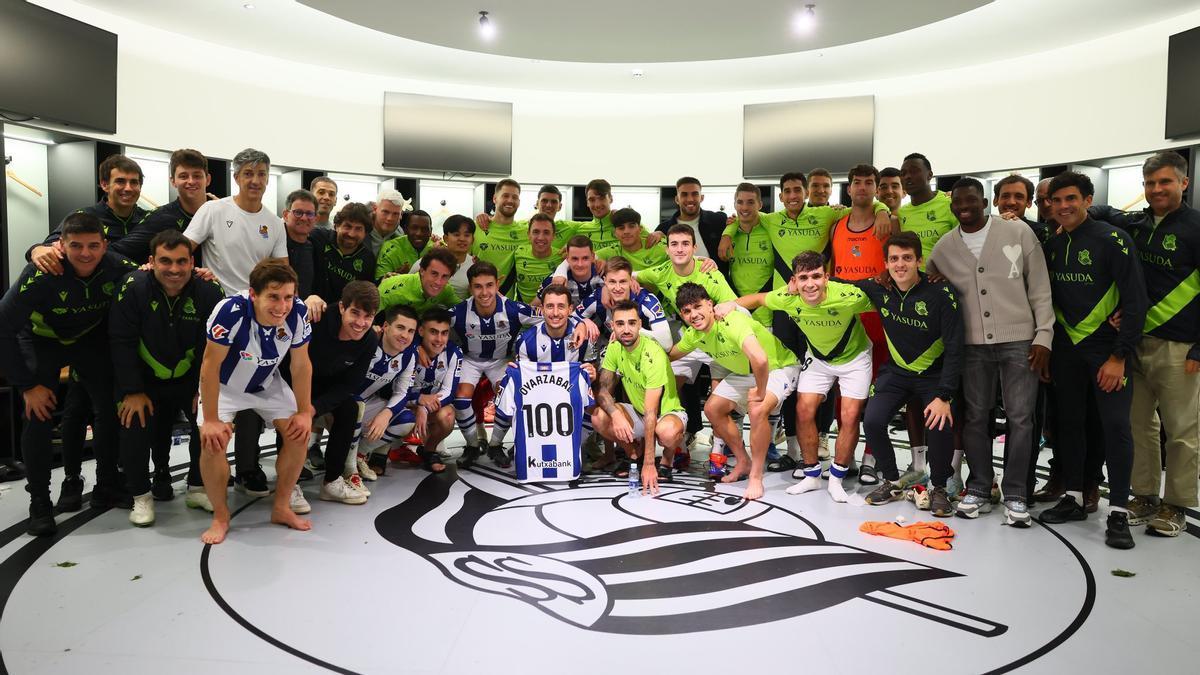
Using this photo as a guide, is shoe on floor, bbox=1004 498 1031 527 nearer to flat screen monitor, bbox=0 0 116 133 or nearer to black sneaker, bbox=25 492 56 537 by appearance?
→ black sneaker, bbox=25 492 56 537

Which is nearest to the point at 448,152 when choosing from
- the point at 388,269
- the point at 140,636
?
the point at 388,269

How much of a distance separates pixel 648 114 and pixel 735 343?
277 inches

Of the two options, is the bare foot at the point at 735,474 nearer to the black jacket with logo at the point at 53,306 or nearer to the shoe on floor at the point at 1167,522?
the shoe on floor at the point at 1167,522

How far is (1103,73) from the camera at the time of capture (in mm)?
8031

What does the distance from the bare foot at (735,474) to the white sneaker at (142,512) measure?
3168 millimetres

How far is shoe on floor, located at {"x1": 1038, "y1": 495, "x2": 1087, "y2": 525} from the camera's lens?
383 cm

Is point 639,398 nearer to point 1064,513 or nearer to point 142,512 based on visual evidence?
point 1064,513

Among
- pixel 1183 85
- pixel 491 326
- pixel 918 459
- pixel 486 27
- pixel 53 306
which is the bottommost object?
pixel 918 459

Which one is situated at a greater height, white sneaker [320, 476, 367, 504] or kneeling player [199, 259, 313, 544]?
kneeling player [199, 259, 313, 544]

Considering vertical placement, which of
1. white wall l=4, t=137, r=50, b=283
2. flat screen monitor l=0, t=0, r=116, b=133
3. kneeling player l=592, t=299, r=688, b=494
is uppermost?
flat screen monitor l=0, t=0, r=116, b=133

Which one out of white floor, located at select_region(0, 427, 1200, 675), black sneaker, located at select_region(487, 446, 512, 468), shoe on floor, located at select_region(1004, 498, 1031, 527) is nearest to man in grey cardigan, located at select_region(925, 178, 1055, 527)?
shoe on floor, located at select_region(1004, 498, 1031, 527)

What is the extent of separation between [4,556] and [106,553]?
A: 0.41 meters

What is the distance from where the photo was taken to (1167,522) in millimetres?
3645

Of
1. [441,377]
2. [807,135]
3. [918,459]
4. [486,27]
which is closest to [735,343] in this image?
[918,459]
